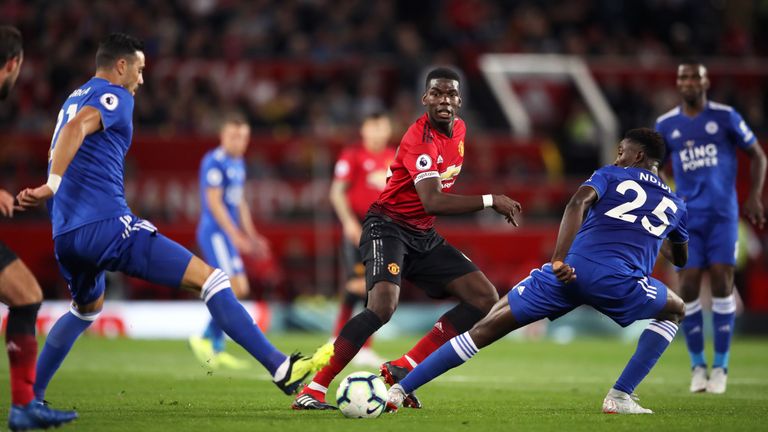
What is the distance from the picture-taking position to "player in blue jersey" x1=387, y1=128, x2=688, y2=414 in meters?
7.35

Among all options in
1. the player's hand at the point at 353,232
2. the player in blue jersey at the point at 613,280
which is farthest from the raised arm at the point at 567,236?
the player's hand at the point at 353,232

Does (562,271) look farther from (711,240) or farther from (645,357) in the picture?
(711,240)

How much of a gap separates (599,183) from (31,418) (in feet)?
13.1

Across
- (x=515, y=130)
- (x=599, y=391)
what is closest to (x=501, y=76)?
(x=515, y=130)

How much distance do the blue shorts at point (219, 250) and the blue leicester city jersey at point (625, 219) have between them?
244 inches

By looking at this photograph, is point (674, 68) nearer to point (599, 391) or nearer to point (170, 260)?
point (599, 391)

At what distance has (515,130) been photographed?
2292cm

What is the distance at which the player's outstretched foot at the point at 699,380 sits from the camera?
9.74 meters

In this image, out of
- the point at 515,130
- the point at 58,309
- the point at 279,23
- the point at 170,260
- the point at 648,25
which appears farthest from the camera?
the point at 648,25

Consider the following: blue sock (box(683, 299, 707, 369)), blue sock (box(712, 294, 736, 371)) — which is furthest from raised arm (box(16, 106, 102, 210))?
blue sock (box(712, 294, 736, 371))

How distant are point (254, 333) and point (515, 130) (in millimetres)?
16426

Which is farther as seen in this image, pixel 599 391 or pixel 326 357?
pixel 599 391

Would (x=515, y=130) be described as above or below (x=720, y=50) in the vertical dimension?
below

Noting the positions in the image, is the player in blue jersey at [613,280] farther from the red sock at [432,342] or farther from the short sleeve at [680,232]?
the red sock at [432,342]
